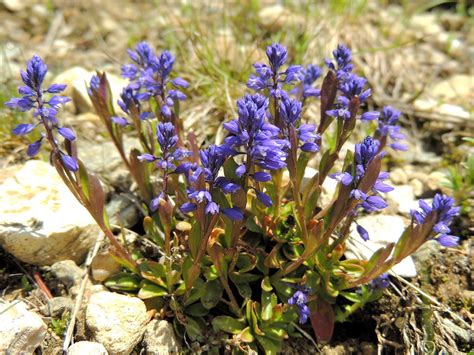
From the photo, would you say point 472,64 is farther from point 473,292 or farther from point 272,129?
point 272,129

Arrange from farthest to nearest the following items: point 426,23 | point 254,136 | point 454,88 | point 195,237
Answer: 1. point 426,23
2. point 454,88
3. point 195,237
4. point 254,136

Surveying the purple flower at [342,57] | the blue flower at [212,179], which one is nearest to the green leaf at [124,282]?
the blue flower at [212,179]

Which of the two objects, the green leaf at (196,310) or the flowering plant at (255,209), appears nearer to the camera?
the flowering plant at (255,209)

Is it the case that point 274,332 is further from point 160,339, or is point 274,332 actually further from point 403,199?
point 403,199

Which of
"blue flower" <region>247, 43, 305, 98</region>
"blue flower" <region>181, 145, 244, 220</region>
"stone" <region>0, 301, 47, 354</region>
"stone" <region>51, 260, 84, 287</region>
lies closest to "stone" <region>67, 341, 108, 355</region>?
"stone" <region>0, 301, 47, 354</region>

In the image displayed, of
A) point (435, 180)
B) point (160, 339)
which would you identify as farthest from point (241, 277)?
point (435, 180)

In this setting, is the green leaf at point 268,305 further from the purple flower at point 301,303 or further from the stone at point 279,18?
the stone at point 279,18

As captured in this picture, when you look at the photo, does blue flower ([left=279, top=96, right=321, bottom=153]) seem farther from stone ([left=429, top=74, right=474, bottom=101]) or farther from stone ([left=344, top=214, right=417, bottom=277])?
stone ([left=429, top=74, right=474, bottom=101])
